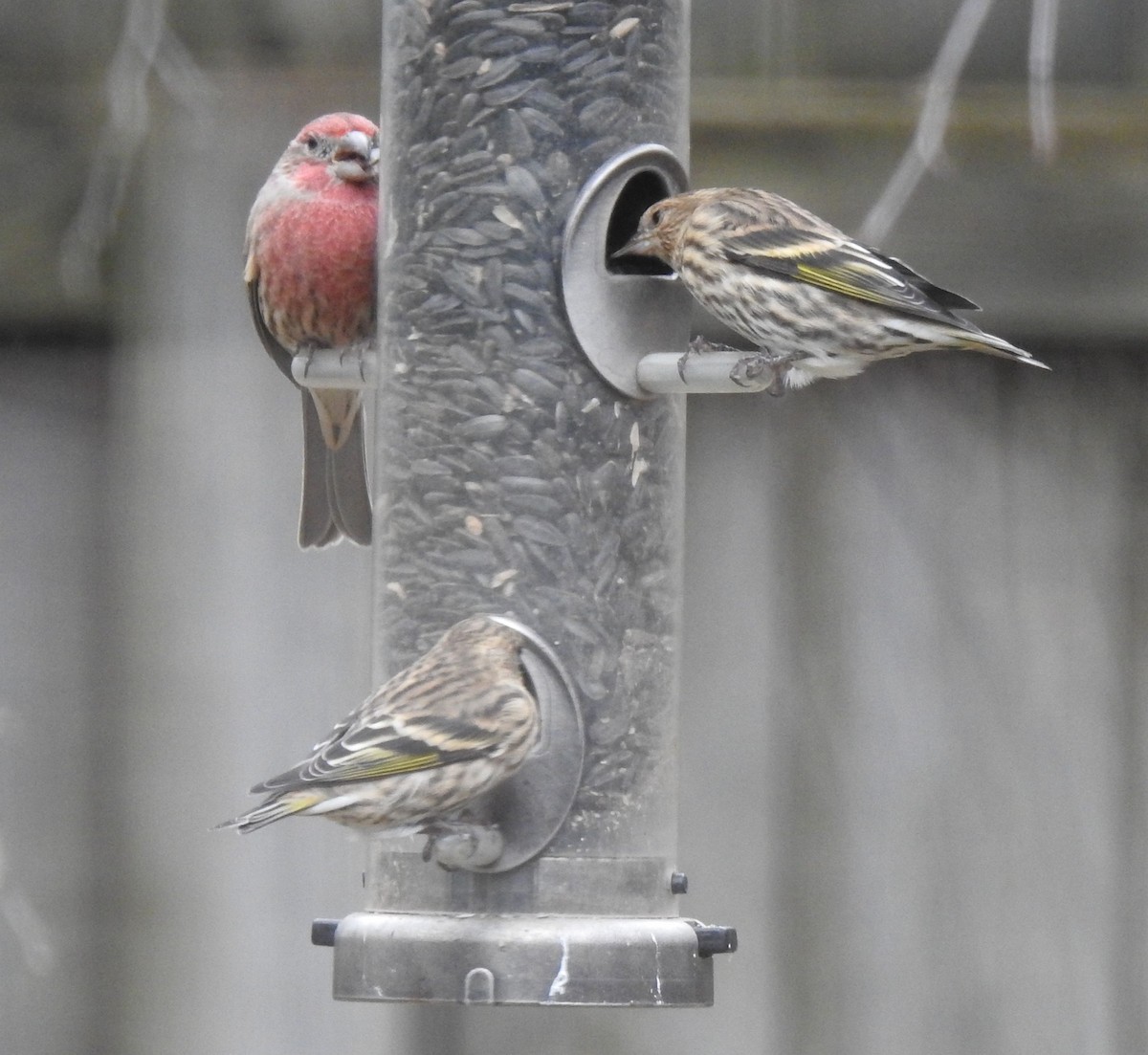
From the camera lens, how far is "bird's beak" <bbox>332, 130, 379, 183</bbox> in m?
7.77

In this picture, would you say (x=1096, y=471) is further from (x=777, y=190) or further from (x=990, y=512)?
(x=777, y=190)

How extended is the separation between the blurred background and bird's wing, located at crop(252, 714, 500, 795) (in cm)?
103

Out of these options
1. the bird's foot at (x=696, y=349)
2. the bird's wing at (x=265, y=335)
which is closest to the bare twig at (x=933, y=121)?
the bird's foot at (x=696, y=349)

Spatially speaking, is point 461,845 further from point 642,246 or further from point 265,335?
point 265,335

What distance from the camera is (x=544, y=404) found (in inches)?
279

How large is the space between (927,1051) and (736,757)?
80 cm

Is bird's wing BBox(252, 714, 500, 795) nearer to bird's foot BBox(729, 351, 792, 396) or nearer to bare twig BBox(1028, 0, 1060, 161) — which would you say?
bird's foot BBox(729, 351, 792, 396)

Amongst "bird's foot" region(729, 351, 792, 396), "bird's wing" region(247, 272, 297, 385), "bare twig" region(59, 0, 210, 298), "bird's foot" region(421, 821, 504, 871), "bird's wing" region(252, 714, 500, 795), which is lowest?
"bird's foot" region(421, 821, 504, 871)

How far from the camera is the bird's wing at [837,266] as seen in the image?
691 cm

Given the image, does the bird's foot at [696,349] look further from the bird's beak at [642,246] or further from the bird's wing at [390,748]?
the bird's wing at [390,748]

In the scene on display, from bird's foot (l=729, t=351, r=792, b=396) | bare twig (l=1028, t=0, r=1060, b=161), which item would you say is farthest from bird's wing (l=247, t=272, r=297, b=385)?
bare twig (l=1028, t=0, r=1060, b=161)

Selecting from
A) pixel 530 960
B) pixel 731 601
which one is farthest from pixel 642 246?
pixel 530 960

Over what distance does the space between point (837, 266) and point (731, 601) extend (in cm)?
98

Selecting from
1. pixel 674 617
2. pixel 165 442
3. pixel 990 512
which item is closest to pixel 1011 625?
pixel 990 512
